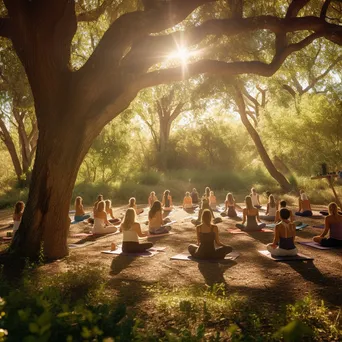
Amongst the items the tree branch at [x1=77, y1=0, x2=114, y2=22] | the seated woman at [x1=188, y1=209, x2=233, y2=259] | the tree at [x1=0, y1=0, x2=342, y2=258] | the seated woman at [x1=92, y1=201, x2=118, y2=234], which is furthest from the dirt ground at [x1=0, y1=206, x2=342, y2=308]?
the tree branch at [x1=77, y1=0, x2=114, y2=22]

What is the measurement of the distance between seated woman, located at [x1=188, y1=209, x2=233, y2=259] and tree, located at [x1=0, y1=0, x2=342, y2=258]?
3.32 m

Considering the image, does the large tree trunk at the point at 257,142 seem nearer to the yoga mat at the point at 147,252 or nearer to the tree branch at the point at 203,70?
the tree branch at the point at 203,70

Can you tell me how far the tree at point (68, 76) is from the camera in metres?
9.13

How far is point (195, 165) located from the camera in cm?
4716

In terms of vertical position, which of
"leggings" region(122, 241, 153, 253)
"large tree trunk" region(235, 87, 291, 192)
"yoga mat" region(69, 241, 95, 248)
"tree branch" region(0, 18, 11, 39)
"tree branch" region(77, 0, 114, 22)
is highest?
"tree branch" region(77, 0, 114, 22)

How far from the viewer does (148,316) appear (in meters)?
5.33

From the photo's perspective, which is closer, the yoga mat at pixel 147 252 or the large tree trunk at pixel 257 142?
the yoga mat at pixel 147 252

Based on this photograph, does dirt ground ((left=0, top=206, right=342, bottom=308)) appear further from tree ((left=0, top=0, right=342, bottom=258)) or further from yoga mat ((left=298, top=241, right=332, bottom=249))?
tree ((left=0, top=0, right=342, bottom=258))

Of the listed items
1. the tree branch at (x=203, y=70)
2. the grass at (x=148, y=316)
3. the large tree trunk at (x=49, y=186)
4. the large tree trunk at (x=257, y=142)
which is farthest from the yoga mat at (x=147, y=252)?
the large tree trunk at (x=257, y=142)

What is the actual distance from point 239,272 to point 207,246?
58.2 inches

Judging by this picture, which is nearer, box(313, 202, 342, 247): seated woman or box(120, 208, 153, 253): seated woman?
box(120, 208, 153, 253): seated woman

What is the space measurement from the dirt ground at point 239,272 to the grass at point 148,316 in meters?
0.37

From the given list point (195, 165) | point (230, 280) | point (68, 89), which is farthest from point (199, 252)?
point (195, 165)

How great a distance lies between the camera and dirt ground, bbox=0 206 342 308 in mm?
6557
